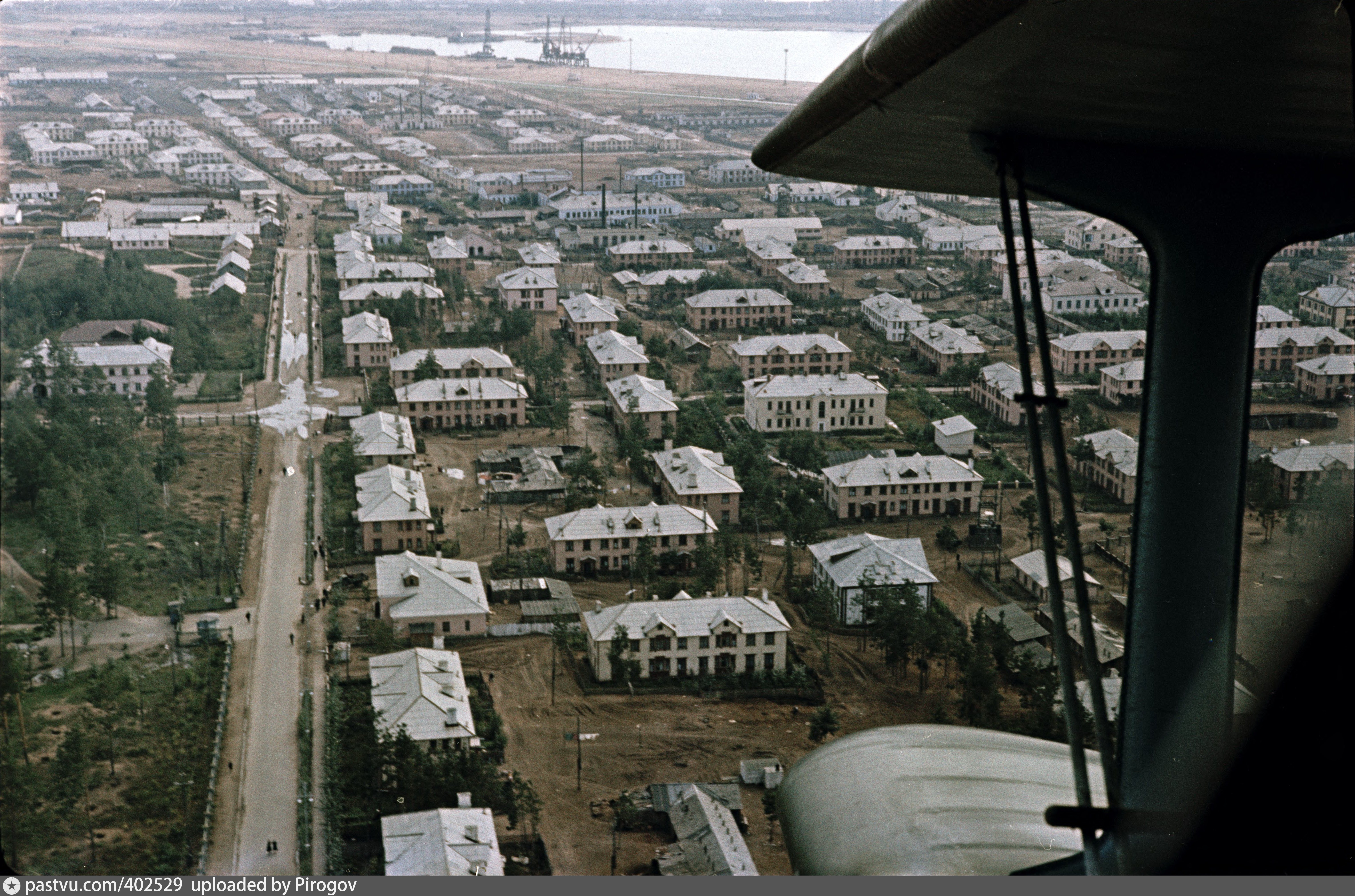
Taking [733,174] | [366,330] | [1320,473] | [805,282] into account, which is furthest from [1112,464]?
[733,174]

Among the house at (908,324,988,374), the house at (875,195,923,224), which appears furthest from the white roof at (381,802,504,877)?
the house at (875,195,923,224)

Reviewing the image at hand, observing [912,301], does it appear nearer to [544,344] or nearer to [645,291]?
[645,291]

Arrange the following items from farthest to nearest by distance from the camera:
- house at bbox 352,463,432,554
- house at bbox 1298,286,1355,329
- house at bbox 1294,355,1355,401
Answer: house at bbox 1298,286,1355,329 < house at bbox 1294,355,1355,401 < house at bbox 352,463,432,554

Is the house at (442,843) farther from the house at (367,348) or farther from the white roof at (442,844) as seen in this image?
the house at (367,348)

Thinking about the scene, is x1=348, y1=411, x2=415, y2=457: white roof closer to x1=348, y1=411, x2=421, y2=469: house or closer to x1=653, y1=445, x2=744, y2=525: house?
x1=348, y1=411, x2=421, y2=469: house

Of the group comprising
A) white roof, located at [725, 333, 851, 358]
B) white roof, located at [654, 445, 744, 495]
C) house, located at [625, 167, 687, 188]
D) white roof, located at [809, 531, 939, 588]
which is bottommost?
white roof, located at [809, 531, 939, 588]

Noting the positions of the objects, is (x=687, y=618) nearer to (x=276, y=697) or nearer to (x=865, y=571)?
(x=865, y=571)

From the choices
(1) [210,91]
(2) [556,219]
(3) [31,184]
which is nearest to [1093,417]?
(2) [556,219]
